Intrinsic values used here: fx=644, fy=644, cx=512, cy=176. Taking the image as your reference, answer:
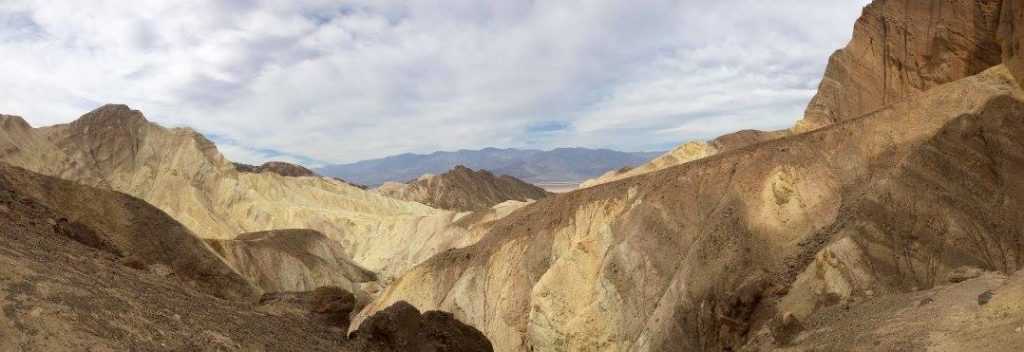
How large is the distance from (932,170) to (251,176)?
240ft

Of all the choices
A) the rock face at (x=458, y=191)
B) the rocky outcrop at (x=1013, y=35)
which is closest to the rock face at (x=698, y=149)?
the rocky outcrop at (x=1013, y=35)

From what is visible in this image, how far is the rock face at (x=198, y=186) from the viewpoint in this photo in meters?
64.4

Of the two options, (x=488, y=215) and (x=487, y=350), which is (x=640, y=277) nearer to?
(x=487, y=350)

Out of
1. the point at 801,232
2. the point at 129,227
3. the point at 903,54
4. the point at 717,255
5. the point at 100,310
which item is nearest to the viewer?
the point at 100,310

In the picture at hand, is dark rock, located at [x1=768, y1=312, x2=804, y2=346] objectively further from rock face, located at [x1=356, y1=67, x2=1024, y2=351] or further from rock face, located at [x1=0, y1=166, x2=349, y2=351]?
rock face, located at [x1=0, y1=166, x2=349, y2=351]

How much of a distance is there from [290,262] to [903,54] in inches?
1531

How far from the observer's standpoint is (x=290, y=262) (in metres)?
45.0

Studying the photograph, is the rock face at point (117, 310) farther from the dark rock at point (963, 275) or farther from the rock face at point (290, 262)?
the rock face at point (290, 262)

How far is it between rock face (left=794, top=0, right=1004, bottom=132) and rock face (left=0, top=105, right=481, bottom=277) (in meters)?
36.4

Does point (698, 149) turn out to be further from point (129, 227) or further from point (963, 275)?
point (129, 227)

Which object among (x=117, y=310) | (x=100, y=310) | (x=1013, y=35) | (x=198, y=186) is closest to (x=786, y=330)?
(x=117, y=310)

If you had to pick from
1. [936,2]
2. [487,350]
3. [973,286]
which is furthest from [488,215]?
[973,286]

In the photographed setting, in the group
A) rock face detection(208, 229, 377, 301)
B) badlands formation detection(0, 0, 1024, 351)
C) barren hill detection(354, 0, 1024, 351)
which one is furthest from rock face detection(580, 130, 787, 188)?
rock face detection(208, 229, 377, 301)

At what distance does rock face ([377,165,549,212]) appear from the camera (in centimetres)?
11288
